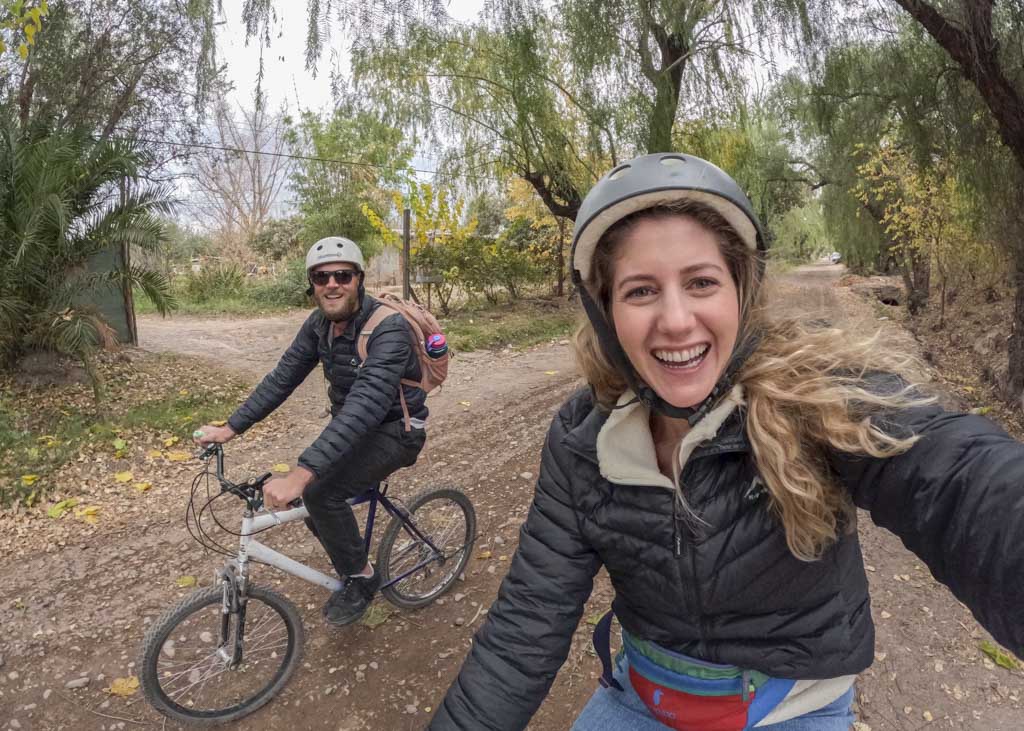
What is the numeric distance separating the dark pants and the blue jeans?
68.8 inches

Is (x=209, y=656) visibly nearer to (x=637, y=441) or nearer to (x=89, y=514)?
(x=637, y=441)

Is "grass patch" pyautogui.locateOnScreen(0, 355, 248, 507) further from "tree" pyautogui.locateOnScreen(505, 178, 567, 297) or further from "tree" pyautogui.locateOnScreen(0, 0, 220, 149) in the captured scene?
"tree" pyautogui.locateOnScreen(505, 178, 567, 297)

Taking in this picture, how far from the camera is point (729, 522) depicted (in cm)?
129

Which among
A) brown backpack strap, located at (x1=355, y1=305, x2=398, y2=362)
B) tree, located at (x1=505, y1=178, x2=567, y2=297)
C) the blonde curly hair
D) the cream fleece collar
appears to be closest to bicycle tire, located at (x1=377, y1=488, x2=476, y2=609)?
brown backpack strap, located at (x1=355, y1=305, x2=398, y2=362)

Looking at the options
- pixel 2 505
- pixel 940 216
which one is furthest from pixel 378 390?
pixel 940 216

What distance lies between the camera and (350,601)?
3289mm

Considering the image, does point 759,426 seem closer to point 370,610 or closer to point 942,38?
point 370,610

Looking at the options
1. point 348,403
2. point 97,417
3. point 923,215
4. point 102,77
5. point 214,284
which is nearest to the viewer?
point 348,403

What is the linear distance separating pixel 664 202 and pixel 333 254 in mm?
2219

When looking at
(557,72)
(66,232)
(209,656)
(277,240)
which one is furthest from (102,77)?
(277,240)

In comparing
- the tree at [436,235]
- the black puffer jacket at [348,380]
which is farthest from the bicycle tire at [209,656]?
the tree at [436,235]

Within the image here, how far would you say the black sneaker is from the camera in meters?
3.25

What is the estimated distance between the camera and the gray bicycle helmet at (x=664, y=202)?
4.24 ft

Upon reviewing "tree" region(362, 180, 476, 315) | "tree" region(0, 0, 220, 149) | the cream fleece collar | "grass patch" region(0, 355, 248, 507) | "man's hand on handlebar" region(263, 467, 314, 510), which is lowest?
"grass patch" region(0, 355, 248, 507)
